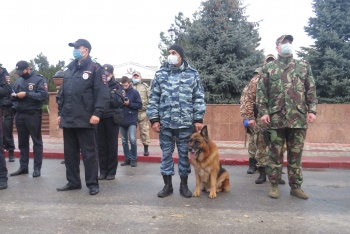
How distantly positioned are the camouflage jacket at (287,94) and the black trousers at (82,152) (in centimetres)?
256

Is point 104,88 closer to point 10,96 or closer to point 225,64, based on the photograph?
point 10,96

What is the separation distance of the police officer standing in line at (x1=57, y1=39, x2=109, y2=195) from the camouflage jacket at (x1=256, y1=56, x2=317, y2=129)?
2355 mm

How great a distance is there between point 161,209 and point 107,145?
236 centimetres

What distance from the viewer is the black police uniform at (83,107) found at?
18.7 feet

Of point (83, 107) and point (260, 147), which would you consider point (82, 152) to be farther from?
point (260, 147)

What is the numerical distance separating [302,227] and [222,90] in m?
10.5

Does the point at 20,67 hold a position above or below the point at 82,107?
above

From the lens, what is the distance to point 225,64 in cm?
1438

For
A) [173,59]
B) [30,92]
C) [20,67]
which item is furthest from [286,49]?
[20,67]

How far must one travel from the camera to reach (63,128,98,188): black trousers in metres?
5.85

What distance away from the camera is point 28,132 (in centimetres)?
700

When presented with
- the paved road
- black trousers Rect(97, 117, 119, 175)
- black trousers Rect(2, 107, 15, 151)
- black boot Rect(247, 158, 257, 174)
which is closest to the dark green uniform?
the paved road

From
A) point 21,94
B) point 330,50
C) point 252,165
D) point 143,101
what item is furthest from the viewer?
point 330,50

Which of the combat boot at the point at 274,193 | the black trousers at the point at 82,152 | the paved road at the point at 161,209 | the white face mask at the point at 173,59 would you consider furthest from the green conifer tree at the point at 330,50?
the black trousers at the point at 82,152
